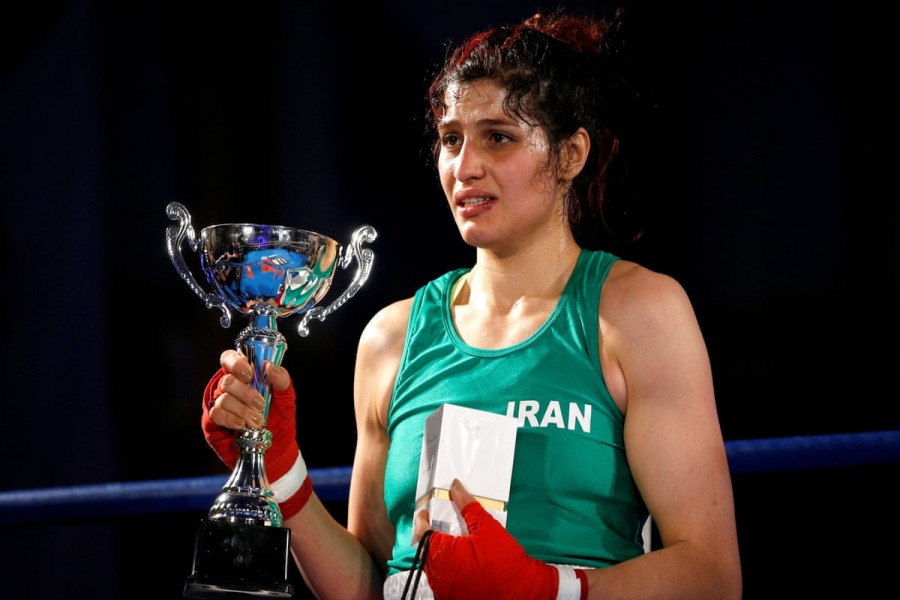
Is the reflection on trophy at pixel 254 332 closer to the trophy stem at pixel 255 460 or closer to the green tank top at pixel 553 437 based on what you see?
the trophy stem at pixel 255 460

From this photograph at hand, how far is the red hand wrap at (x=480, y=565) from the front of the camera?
990mm

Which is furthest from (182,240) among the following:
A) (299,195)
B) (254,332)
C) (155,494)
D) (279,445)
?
(299,195)

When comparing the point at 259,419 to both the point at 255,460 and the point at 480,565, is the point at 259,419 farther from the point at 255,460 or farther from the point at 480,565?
the point at 480,565

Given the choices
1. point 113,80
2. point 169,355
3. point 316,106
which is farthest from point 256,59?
point 169,355

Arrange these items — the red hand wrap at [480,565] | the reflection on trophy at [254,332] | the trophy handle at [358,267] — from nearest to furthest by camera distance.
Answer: the red hand wrap at [480,565] → the reflection on trophy at [254,332] → the trophy handle at [358,267]

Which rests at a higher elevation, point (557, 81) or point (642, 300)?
point (557, 81)

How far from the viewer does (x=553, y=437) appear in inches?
47.1

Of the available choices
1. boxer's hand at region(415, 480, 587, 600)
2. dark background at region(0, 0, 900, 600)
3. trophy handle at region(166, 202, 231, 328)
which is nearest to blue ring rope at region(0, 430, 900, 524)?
dark background at region(0, 0, 900, 600)

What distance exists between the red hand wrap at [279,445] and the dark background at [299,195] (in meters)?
0.57

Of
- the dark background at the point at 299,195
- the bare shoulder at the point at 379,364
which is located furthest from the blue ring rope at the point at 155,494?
the bare shoulder at the point at 379,364

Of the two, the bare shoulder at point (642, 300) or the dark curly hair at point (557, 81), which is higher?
the dark curly hair at point (557, 81)

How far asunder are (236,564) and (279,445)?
0.20 meters

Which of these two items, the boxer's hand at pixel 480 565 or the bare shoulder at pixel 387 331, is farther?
the bare shoulder at pixel 387 331

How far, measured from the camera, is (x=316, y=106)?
6.77 ft
